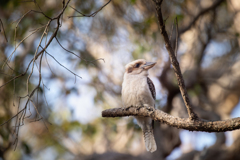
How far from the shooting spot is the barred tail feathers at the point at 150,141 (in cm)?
376

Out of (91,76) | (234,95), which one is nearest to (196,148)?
(234,95)

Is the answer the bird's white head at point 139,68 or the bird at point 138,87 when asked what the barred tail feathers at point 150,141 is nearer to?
the bird at point 138,87

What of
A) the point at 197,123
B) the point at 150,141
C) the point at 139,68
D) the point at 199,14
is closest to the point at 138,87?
the point at 139,68

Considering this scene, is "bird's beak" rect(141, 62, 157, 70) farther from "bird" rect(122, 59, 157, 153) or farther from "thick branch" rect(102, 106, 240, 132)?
"thick branch" rect(102, 106, 240, 132)

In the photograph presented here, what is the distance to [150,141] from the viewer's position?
12.6ft

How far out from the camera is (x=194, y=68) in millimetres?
6957

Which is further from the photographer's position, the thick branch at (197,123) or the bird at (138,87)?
the bird at (138,87)

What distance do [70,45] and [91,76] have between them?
1107 millimetres

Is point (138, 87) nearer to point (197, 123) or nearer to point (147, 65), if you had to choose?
point (147, 65)

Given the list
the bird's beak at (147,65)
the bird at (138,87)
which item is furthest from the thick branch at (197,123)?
the bird's beak at (147,65)

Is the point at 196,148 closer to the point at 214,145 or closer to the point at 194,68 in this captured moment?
the point at 214,145

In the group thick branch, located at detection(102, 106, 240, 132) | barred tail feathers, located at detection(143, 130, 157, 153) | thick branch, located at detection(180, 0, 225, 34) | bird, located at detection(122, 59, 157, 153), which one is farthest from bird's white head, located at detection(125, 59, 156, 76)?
thick branch, located at detection(180, 0, 225, 34)

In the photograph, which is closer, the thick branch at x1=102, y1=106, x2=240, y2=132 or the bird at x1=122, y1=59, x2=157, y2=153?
the thick branch at x1=102, y1=106, x2=240, y2=132

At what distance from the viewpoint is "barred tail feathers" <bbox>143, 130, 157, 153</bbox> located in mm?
3764
